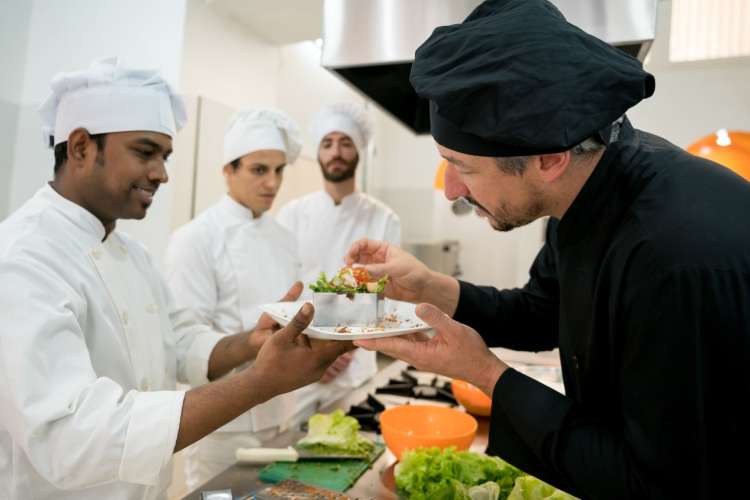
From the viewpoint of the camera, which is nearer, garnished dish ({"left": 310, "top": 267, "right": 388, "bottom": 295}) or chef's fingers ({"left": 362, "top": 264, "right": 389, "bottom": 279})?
garnished dish ({"left": 310, "top": 267, "right": 388, "bottom": 295})

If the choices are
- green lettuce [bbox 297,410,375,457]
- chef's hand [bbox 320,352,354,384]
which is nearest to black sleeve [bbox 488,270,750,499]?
green lettuce [bbox 297,410,375,457]

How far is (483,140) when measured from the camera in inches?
40.4

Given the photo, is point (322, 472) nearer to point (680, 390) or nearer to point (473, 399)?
point (473, 399)

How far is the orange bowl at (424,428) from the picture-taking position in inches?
58.8

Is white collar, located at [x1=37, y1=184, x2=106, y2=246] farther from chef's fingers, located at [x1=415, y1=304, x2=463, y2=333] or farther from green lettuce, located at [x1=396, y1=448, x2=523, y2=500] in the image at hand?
green lettuce, located at [x1=396, y1=448, x2=523, y2=500]

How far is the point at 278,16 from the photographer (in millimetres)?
3600

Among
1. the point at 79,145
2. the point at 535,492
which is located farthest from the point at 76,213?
the point at 535,492

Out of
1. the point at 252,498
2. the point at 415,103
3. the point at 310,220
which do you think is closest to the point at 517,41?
the point at 252,498

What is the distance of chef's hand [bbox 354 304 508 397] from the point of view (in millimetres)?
1174

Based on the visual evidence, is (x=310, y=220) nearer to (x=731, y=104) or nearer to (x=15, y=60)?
(x=15, y=60)

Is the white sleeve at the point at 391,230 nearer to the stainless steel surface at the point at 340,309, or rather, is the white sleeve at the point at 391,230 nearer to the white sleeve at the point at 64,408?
the stainless steel surface at the point at 340,309

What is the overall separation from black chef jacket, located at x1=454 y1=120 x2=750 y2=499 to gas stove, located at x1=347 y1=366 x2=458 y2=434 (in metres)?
0.82

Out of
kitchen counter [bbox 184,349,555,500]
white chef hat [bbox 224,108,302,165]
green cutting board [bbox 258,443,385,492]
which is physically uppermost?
white chef hat [bbox 224,108,302,165]

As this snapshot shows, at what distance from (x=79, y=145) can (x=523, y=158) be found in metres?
1.21
